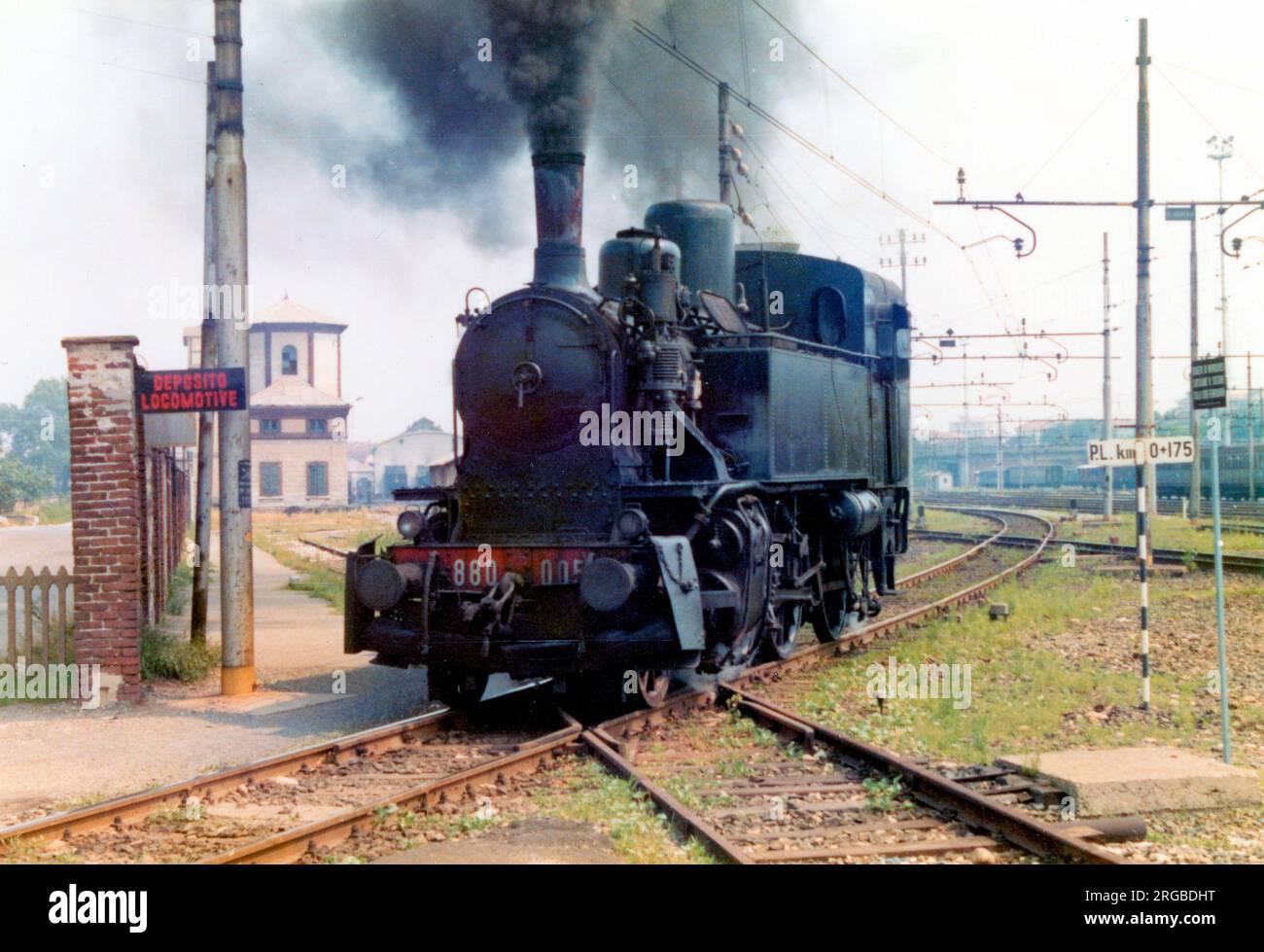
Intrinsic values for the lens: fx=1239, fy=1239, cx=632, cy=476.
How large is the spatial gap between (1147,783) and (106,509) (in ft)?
25.1

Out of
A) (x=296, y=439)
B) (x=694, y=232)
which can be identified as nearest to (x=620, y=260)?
(x=694, y=232)

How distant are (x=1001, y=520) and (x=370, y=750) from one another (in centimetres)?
3122

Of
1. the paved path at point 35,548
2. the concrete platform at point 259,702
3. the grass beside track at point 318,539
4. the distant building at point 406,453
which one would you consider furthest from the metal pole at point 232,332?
the distant building at point 406,453

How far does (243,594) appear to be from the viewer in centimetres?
1009

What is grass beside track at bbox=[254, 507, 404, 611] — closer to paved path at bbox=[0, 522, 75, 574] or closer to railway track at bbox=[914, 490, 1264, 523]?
paved path at bbox=[0, 522, 75, 574]

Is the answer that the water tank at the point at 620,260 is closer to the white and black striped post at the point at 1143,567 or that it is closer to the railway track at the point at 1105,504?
the white and black striped post at the point at 1143,567

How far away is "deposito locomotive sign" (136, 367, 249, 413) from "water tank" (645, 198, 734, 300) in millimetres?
3634

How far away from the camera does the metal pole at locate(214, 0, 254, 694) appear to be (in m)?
9.92

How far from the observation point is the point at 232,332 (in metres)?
9.93

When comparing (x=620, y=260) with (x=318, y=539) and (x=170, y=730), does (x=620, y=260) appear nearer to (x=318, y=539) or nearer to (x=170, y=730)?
(x=170, y=730)

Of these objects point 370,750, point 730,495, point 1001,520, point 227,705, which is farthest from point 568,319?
point 1001,520

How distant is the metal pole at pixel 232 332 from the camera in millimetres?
9922

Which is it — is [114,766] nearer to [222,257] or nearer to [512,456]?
[512,456]

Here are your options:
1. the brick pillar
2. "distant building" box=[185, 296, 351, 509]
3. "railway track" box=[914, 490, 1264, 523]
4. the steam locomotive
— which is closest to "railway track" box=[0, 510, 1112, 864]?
the steam locomotive
